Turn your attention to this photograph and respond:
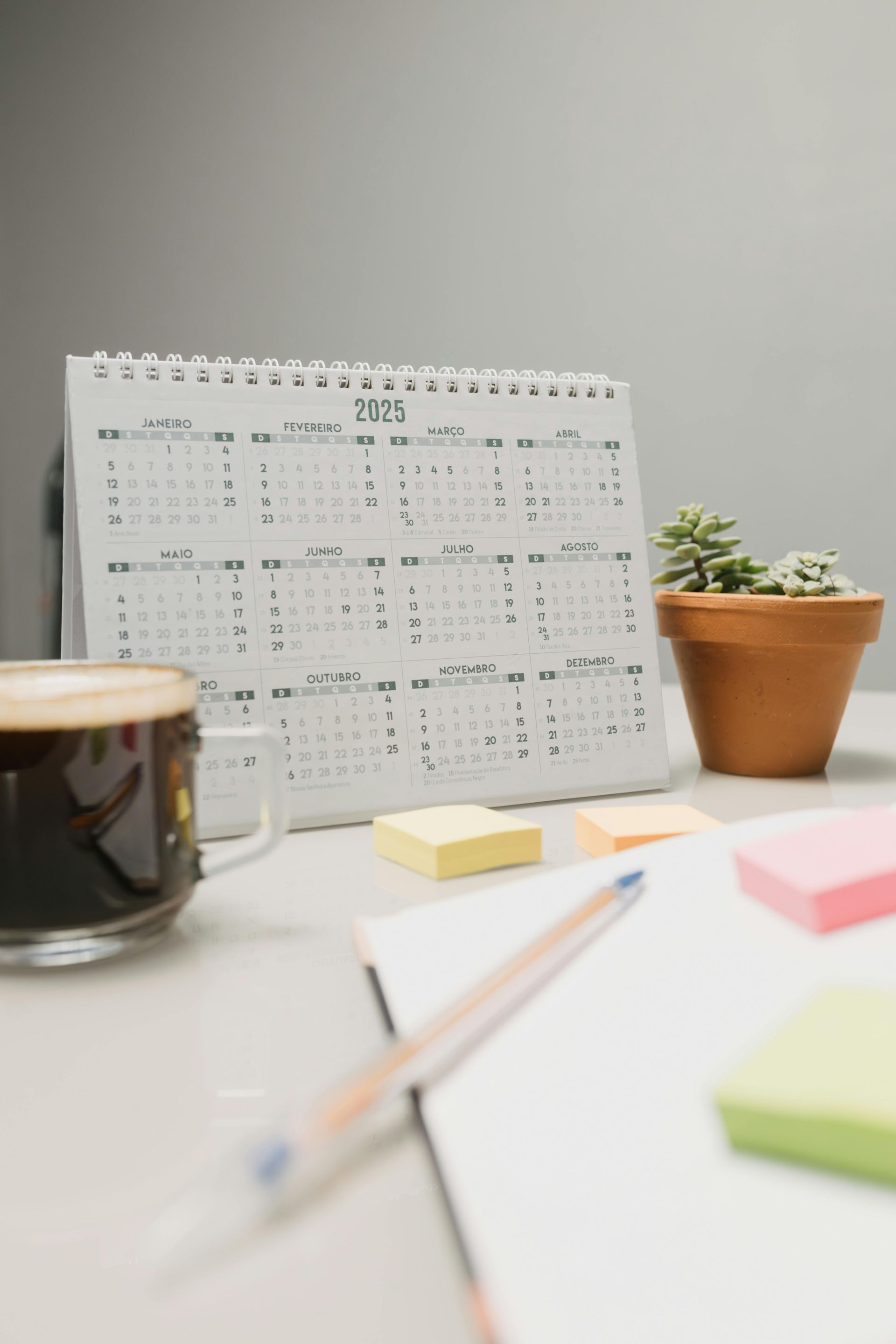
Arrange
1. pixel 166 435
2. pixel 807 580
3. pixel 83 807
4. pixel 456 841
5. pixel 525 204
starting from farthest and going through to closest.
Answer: pixel 525 204
pixel 807 580
pixel 166 435
pixel 456 841
pixel 83 807

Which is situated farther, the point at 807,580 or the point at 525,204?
the point at 525,204

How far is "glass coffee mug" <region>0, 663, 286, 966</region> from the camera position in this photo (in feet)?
1.29

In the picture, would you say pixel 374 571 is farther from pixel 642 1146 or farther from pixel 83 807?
pixel 642 1146

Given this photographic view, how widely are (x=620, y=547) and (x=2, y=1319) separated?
64cm

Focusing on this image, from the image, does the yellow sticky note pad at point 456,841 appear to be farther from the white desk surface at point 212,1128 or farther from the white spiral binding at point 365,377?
the white spiral binding at point 365,377

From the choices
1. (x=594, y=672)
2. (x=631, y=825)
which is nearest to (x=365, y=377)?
(x=594, y=672)

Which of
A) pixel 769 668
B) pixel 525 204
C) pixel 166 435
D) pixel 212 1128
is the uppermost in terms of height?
pixel 525 204

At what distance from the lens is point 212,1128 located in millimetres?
304

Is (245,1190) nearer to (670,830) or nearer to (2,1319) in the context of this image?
(2,1319)

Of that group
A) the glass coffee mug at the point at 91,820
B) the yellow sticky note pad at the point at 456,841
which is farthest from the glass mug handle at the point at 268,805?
the yellow sticky note pad at the point at 456,841

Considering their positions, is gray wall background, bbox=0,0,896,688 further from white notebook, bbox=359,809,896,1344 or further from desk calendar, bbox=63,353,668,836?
white notebook, bbox=359,809,896,1344

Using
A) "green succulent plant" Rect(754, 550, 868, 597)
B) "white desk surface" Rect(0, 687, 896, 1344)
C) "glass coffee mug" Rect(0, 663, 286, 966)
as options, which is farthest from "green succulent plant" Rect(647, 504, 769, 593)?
"glass coffee mug" Rect(0, 663, 286, 966)

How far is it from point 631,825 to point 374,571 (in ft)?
0.87

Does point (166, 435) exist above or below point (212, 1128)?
above
